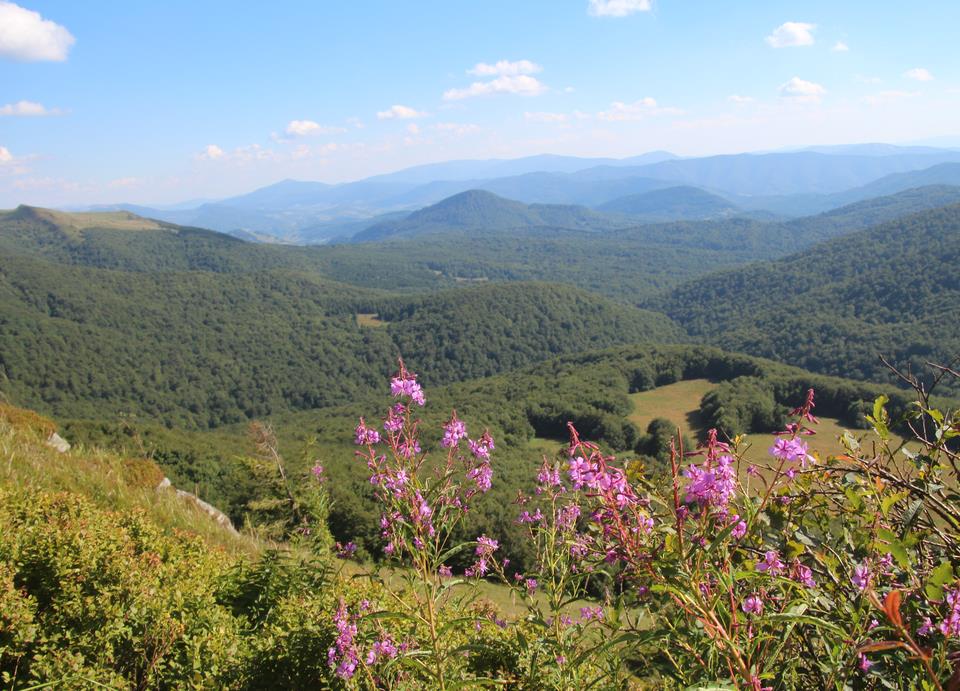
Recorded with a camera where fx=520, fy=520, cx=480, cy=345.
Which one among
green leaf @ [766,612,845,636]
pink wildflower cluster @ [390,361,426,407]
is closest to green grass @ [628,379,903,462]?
pink wildflower cluster @ [390,361,426,407]

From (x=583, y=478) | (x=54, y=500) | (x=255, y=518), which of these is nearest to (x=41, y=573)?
(x=54, y=500)

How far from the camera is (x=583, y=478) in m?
1.63

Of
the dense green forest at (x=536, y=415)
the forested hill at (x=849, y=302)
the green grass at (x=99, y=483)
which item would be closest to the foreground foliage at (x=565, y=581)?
the green grass at (x=99, y=483)

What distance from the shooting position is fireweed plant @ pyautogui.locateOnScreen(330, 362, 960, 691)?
4.31 ft

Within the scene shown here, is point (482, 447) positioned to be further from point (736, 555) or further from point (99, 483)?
point (99, 483)

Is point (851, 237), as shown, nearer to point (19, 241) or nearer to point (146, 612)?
point (146, 612)

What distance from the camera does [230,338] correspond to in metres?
113

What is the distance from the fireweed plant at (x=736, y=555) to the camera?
4.31 feet

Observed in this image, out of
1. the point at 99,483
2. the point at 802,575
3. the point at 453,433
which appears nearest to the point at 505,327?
the point at 99,483

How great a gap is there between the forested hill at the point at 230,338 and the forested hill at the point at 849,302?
2063 cm

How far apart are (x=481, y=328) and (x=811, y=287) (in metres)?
79.2

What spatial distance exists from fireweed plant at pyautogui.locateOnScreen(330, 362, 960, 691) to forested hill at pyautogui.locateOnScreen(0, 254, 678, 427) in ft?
295

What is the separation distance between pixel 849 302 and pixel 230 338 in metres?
130

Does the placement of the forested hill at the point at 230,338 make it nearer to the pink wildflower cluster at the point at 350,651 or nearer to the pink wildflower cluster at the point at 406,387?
the pink wildflower cluster at the point at 350,651
